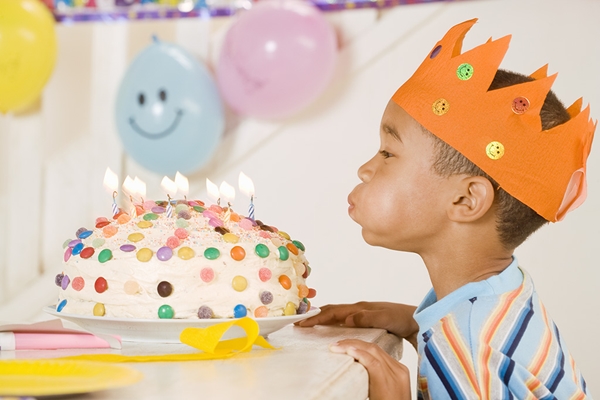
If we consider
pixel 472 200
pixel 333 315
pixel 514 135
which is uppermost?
pixel 514 135

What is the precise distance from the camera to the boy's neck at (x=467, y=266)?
1.27 m

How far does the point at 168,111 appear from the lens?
2779 millimetres

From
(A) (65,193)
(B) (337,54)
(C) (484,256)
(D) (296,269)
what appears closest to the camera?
(D) (296,269)

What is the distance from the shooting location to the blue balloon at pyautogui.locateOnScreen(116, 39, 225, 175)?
279cm

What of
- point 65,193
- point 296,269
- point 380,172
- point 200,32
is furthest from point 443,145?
point 65,193

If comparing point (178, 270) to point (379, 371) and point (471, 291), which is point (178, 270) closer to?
point (379, 371)

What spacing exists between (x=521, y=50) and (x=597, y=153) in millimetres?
518

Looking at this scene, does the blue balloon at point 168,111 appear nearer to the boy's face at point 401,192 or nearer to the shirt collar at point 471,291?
the boy's face at point 401,192

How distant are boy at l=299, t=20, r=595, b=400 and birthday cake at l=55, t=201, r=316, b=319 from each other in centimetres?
26

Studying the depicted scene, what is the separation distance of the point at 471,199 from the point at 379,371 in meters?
0.46

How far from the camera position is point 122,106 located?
2.90m

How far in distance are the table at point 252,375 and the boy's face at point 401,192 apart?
0.33 meters

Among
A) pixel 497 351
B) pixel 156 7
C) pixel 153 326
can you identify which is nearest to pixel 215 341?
pixel 153 326

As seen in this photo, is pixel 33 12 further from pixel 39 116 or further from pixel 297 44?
pixel 297 44
